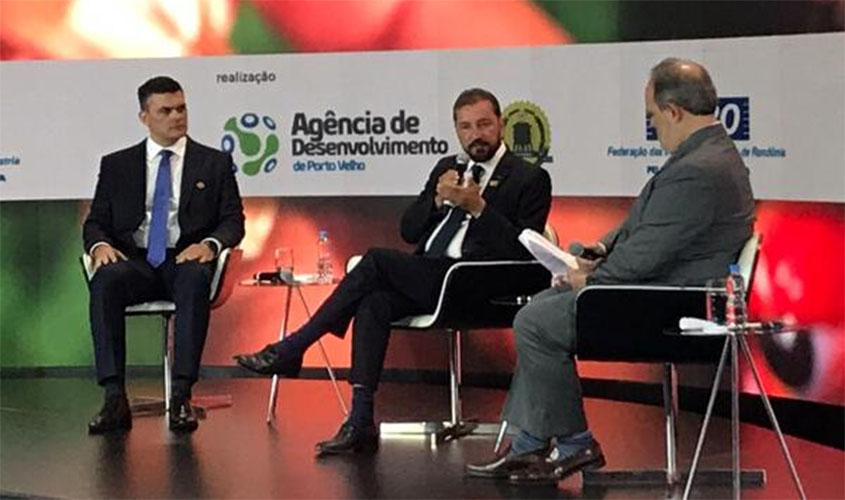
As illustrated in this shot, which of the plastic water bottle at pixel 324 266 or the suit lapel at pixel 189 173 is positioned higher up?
the suit lapel at pixel 189 173

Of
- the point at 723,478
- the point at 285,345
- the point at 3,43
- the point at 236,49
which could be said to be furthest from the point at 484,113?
the point at 3,43

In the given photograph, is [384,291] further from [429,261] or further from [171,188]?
[171,188]

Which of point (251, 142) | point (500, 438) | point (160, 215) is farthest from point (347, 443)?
point (251, 142)

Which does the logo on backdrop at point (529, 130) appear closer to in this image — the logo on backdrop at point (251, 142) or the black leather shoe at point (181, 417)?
the logo on backdrop at point (251, 142)

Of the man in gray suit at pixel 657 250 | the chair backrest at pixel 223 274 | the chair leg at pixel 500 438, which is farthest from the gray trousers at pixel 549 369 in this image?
the chair backrest at pixel 223 274

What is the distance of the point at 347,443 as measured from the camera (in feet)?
18.4

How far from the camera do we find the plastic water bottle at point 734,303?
423 cm

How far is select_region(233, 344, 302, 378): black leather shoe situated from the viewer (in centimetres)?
573

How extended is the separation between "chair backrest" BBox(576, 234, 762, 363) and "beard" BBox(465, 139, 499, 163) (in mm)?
1309

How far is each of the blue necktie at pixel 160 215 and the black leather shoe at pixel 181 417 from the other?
0.60 metres

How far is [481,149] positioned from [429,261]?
472 mm

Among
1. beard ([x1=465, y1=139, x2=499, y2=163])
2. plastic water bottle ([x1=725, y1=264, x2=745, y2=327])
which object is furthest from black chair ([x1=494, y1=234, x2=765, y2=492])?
beard ([x1=465, y1=139, x2=499, y2=163])

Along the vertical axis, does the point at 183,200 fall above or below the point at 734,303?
above

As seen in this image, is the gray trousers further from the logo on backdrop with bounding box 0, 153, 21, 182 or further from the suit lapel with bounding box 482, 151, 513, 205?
the logo on backdrop with bounding box 0, 153, 21, 182
